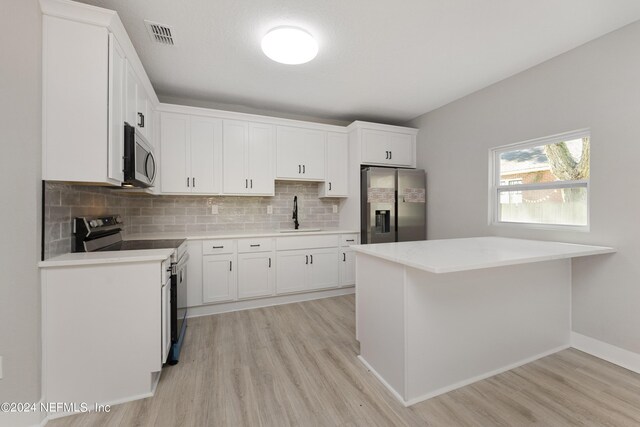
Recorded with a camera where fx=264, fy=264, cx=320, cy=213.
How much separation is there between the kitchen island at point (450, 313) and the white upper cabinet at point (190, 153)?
2246mm

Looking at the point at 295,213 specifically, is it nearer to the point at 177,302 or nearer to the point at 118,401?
the point at 177,302

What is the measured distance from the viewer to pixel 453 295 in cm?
176

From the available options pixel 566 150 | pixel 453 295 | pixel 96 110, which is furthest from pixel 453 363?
pixel 96 110

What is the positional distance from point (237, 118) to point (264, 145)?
47 centimetres

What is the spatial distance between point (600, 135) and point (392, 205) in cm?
210

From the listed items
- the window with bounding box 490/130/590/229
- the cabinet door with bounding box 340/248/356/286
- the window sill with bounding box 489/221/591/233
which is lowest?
the cabinet door with bounding box 340/248/356/286

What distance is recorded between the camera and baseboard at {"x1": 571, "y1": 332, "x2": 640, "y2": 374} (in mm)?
2006

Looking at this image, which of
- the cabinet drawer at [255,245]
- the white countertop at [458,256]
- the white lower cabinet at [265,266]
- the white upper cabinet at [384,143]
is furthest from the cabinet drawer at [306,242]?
the white countertop at [458,256]

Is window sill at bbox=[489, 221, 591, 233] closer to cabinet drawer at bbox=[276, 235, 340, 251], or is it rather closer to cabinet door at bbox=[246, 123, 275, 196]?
cabinet drawer at bbox=[276, 235, 340, 251]

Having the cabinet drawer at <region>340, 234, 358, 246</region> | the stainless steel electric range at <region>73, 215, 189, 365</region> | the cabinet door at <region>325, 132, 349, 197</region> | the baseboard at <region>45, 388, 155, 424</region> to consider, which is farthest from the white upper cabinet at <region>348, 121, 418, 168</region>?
the baseboard at <region>45, 388, 155, 424</region>

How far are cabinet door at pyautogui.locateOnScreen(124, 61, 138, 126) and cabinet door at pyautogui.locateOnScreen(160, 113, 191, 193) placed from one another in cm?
92

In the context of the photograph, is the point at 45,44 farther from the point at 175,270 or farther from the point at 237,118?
the point at 237,118

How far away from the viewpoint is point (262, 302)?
11.0 ft

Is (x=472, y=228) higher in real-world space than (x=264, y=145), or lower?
lower
